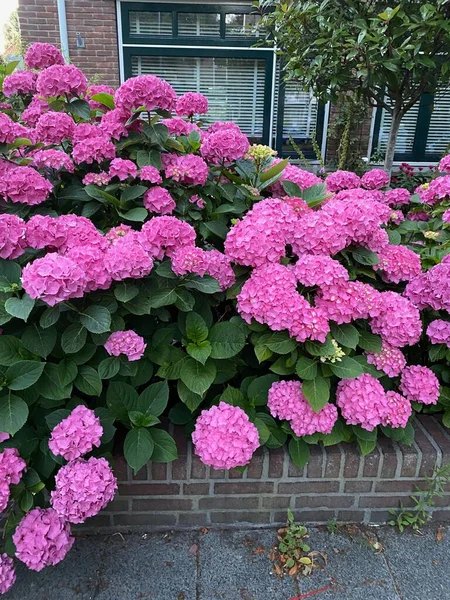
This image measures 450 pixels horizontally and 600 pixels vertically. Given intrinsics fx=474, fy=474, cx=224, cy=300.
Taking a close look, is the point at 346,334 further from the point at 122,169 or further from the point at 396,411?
the point at 122,169

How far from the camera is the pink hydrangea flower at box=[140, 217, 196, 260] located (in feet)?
4.95

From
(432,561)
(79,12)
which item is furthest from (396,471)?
(79,12)

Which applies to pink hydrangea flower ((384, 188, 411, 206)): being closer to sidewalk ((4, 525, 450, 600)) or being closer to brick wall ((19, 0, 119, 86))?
sidewalk ((4, 525, 450, 600))

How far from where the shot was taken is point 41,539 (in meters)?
1.38

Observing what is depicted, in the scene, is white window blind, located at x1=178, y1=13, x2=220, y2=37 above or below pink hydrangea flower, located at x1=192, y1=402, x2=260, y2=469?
above

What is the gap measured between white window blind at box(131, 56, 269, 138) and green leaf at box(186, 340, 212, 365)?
690 centimetres

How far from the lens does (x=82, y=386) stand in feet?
5.02

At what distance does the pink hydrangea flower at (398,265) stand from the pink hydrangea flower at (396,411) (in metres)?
0.46

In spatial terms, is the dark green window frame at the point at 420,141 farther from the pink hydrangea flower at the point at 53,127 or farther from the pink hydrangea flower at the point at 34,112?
the pink hydrangea flower at the point at 53,127

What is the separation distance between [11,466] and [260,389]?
826 mm

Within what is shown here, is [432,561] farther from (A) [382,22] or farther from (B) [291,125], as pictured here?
(B) [291,125]

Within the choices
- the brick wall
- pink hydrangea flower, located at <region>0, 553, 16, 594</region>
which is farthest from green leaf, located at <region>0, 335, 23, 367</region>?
the brick wall

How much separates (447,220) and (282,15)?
2.71 m

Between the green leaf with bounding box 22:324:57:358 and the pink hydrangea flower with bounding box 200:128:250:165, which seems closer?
the green leaf with bounding box 22:324:57:358
